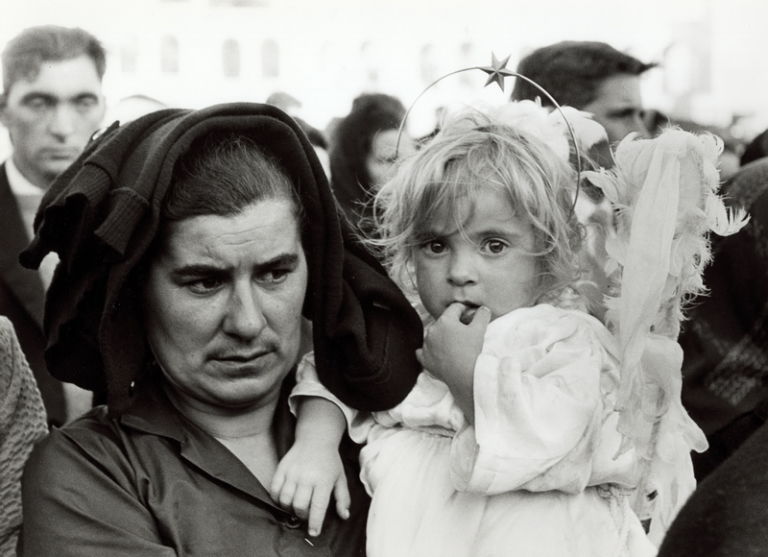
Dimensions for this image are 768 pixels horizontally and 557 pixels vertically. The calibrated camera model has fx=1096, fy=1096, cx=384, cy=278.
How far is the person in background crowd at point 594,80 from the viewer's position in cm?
359

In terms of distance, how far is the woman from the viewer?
1.89 metres

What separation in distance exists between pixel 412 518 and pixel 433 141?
802 mm

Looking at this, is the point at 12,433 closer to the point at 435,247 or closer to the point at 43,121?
the point at 435,247

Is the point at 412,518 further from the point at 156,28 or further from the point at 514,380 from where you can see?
the point at 156,28

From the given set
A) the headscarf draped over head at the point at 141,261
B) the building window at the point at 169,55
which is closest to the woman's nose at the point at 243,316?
the headscarf draped over head at the point at 141,261

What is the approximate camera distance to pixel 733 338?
9.38 feet

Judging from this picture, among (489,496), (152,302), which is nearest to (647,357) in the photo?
(489,496)

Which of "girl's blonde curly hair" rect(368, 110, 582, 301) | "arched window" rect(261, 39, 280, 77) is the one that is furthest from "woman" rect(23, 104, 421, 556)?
"arched window" rect(261, 39, 280, 77)

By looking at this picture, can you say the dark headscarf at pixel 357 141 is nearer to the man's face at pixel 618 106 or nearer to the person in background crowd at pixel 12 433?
the man's face at pixel 618 106

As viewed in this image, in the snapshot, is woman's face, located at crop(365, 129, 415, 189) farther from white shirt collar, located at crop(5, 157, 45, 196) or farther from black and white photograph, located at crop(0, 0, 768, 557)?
black and white photograph, located at crop(0, 0, 768, 557)

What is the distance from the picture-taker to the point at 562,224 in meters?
2.23

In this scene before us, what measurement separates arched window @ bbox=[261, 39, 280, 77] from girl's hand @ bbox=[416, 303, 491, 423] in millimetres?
2474

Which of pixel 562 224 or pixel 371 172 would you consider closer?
pixel 562 224

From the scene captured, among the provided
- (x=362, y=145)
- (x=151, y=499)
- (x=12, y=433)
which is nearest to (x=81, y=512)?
(x=151, y=499)
